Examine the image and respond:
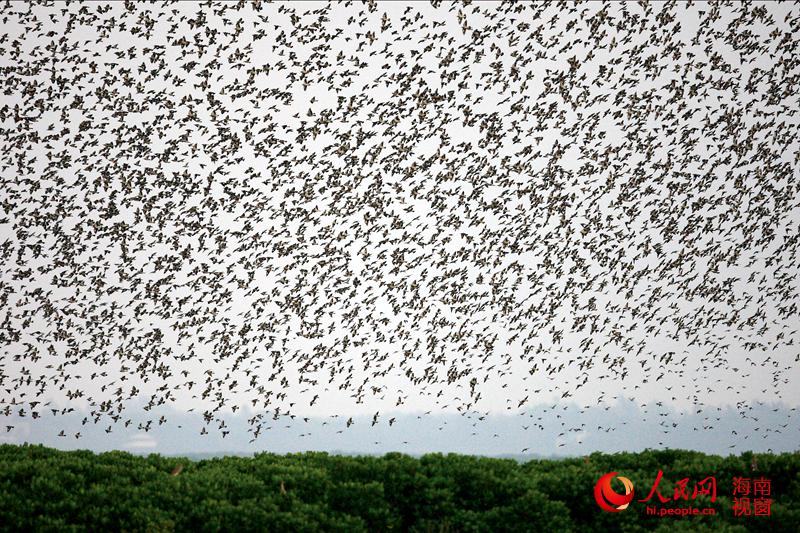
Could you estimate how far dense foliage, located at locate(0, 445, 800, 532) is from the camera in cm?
1295

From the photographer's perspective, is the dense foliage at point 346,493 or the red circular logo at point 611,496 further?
the red circular logo at point 611,496

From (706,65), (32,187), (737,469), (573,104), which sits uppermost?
(706,65)

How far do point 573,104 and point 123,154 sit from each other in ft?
55.0

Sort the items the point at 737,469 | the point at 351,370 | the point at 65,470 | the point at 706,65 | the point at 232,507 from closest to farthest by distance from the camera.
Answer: the point at 232,507
the point at 65,470
the point at 737,469
the point at 351,370
the point at 706,65

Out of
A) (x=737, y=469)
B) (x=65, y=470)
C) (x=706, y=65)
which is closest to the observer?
(x=65, y=470)

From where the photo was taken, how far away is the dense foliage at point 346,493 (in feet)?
42.5

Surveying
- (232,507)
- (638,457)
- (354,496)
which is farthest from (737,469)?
(232,507)

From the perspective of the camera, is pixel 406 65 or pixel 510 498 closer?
pixel 510 498

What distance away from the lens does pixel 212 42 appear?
82.3 ft

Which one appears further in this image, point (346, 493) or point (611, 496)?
point (611, 496)

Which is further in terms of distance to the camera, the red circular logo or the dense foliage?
the red circular logo

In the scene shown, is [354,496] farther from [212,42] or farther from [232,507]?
[212,42]

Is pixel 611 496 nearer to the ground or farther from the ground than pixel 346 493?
farther from the ground

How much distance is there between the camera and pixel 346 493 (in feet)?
46.6
